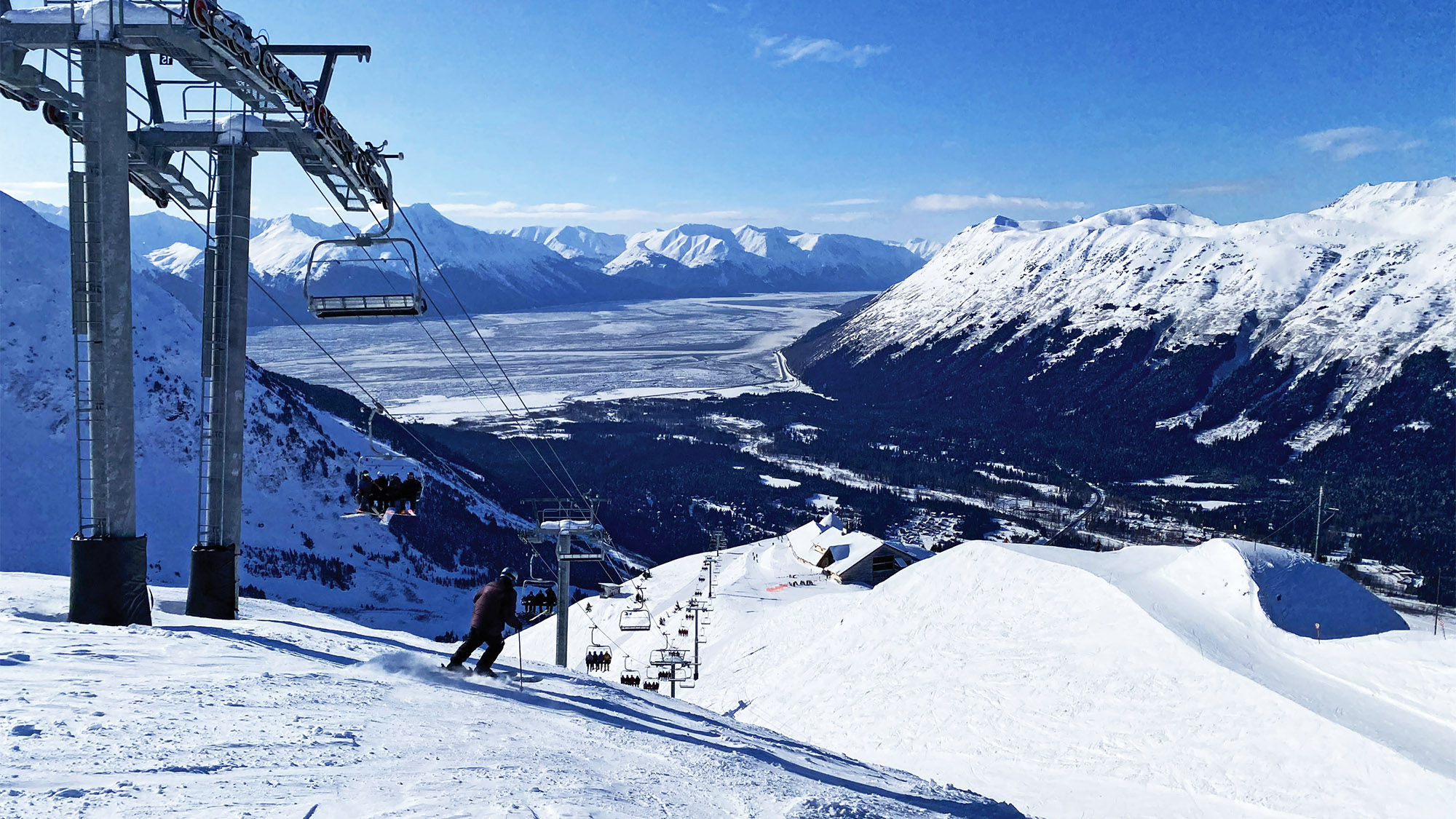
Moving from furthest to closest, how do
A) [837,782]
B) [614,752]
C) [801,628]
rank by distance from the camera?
[801,628] < [837,782] < [614,752]

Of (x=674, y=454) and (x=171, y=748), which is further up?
(x=171, y=748)

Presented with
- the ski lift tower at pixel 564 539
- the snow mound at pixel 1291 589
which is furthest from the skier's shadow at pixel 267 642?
the snow mound at pixel 1291 589

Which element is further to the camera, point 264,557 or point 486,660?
point 264,557

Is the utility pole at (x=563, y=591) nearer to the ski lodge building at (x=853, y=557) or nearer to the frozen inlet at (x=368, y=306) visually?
the frozen inlet at (x=368, y=306)

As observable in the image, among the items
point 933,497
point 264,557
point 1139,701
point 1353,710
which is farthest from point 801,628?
point 933,497

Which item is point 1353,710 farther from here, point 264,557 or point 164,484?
point 164,484

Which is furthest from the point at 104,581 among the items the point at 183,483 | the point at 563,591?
the point at 183,483

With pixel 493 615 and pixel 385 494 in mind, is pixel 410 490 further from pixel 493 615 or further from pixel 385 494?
pixel 493 615

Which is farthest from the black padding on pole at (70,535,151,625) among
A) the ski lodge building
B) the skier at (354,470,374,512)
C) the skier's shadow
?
the ski lodge building
